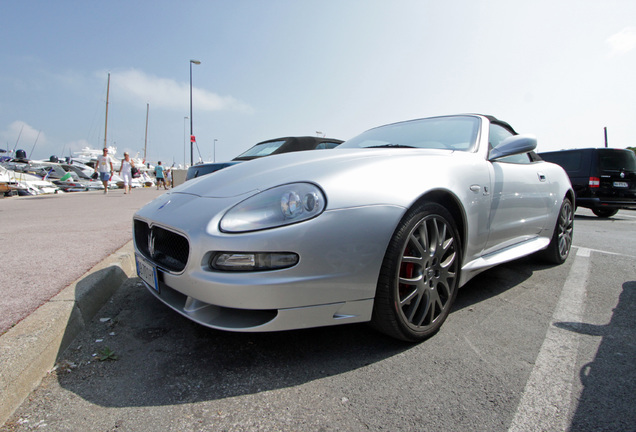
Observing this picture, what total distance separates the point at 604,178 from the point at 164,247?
9.20m

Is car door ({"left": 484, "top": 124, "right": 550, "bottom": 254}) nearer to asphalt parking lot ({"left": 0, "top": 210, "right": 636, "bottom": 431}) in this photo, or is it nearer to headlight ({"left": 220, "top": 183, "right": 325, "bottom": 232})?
asphalt parking lot ({"left": 0, "top": 210, "right": 636, "bottom": 431})

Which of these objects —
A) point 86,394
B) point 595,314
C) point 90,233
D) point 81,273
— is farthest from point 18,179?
point 595,314

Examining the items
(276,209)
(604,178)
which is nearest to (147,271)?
(276,209)

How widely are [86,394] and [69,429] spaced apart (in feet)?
0.74

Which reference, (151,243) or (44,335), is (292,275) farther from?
(44,335)

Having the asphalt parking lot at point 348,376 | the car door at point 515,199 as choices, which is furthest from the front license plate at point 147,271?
the car door at point 515,199

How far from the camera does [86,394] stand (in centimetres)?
150

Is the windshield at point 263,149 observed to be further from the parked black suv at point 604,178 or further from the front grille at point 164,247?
the parked black suv at point 604,178

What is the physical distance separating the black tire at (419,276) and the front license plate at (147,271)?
3.72ft

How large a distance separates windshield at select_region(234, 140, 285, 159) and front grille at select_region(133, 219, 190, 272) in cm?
430

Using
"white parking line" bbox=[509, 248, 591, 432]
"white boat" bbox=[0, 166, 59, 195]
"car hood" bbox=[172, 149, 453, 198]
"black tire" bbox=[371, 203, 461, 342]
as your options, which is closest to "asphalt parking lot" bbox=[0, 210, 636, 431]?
"white parking line" bbox=[509, 248, 591, 432]

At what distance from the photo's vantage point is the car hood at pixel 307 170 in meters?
1.79

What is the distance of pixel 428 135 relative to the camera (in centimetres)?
286

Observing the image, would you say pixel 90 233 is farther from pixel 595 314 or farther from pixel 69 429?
pixel 595 314
